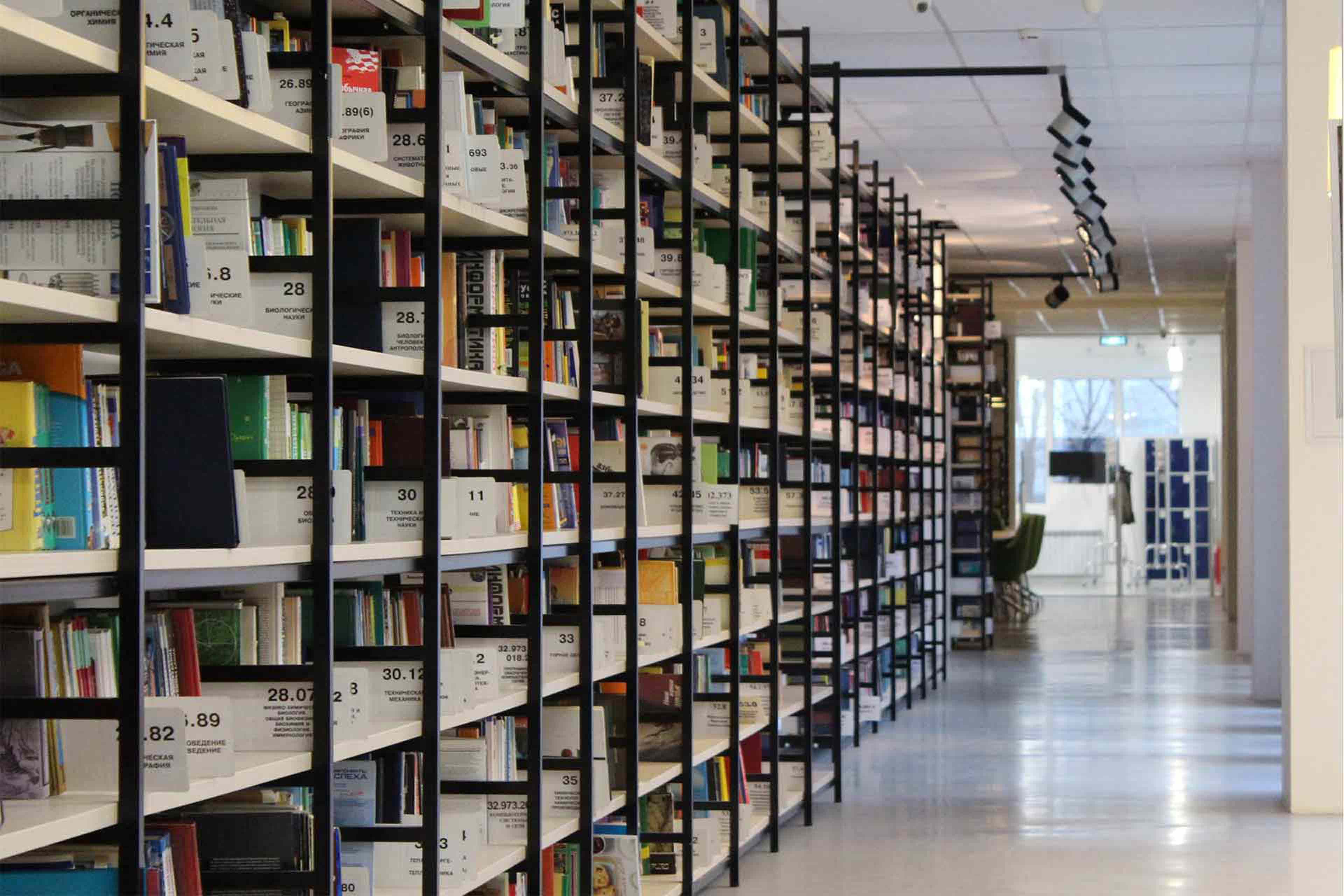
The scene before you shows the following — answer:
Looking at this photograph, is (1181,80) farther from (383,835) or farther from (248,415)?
(248,415)

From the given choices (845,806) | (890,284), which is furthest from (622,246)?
(890,284)

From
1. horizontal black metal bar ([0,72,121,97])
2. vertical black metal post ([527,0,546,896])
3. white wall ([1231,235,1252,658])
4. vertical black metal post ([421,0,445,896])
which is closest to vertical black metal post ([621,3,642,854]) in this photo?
vertical black metal post ([527,0,546,896])

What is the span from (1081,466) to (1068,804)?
693 inches

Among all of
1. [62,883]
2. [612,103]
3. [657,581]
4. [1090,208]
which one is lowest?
[62,883]

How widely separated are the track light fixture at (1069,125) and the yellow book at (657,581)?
170 inches

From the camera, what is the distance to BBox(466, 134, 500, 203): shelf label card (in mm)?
3824

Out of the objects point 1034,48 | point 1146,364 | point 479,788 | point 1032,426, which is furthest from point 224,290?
point 1146,364

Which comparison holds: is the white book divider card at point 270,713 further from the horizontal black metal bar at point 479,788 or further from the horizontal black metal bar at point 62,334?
the horizontal black metal bar at point 479,788

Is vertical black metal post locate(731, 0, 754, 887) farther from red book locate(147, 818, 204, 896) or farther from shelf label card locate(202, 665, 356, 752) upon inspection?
red book locate(147, 818, 204, 896)

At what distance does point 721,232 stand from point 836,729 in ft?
8.91

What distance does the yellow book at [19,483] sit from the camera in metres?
2.49

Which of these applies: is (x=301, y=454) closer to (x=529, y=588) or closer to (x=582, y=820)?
(x=529, y=588)

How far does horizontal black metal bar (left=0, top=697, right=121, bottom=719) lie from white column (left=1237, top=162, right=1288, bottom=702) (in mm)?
8642

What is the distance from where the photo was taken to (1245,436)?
13.6 m
